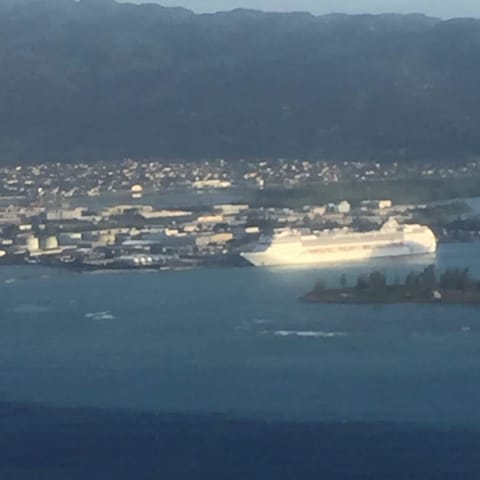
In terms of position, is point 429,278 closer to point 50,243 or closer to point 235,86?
point 50,243

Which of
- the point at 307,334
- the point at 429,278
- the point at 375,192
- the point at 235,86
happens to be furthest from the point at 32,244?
the point at 235,86

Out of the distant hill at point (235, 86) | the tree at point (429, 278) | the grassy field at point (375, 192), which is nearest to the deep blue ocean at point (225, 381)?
the tree at point (429, 278)

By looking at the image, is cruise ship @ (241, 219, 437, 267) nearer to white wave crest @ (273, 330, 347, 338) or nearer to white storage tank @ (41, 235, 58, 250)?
white storage tank @ (41, 235, 58, 250)

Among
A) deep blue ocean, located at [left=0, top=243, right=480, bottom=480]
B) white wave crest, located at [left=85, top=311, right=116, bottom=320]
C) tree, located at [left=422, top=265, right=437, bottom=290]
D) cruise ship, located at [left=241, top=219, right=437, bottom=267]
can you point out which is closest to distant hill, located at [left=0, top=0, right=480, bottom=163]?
cruise ship, located at [left=241, top=219, right=437, bottom=267]

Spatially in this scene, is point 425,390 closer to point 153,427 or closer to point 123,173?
point 153,427

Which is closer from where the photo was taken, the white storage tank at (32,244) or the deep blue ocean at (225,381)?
the deep blue ocean at (225,381)

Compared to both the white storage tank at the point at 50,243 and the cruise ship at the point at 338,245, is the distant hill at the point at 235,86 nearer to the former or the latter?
the cruise ship at the point at 338,245
